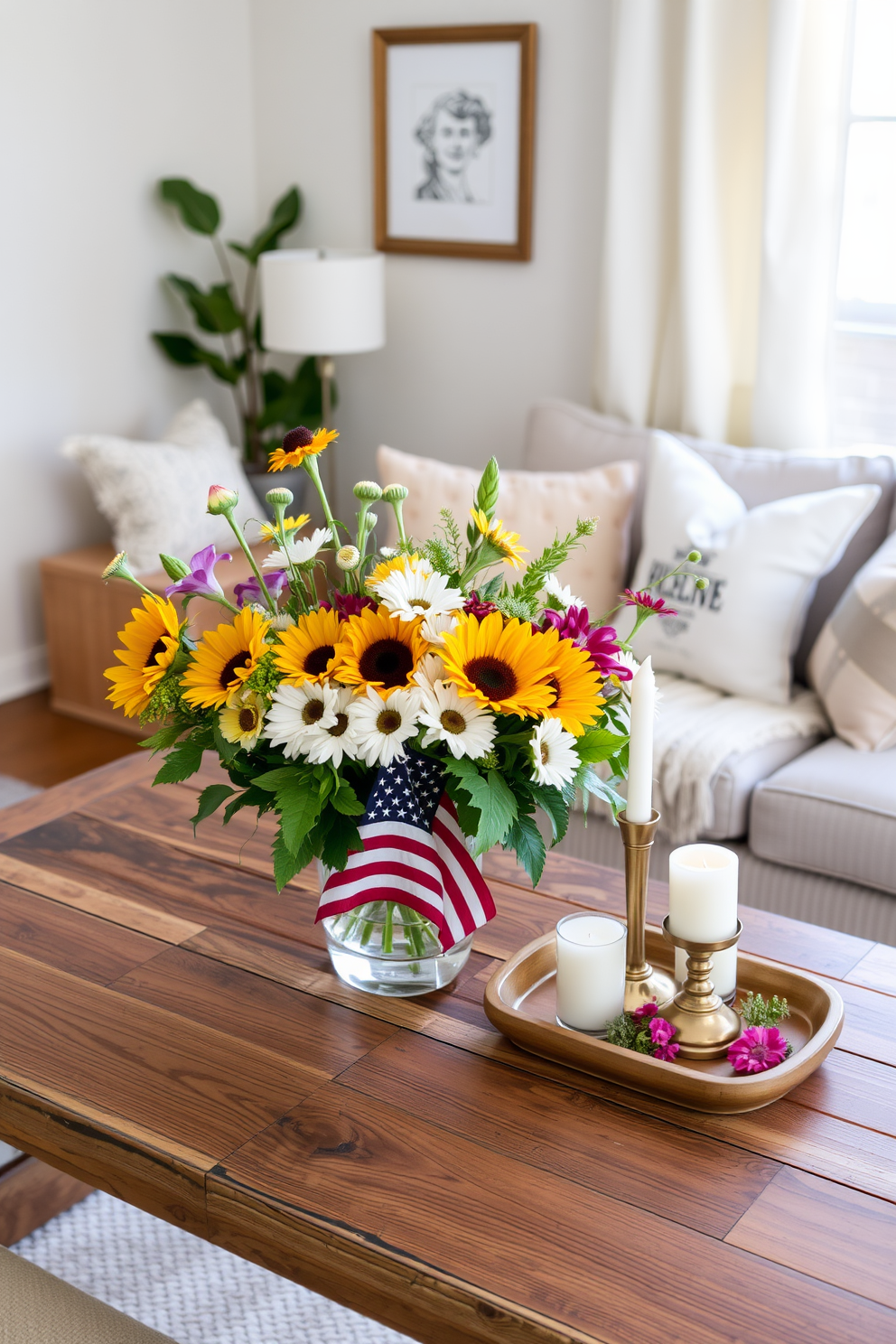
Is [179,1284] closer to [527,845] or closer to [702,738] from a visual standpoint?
[527,845]

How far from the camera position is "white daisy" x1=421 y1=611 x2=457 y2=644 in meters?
1.09

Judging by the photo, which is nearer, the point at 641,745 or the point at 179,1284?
the point at 641,745

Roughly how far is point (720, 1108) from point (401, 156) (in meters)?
3.20

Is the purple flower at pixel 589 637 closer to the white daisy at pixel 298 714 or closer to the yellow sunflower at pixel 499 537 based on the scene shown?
the yellow sunflower at pixel 499 537

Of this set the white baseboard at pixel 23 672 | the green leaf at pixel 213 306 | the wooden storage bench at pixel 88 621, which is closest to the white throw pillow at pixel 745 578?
the wooden storage bench at pixel 88 621

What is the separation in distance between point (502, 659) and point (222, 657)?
0.26 meters

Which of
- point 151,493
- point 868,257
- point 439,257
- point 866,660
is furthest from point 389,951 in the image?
point 439,257

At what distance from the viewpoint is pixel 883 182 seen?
9.73 ft

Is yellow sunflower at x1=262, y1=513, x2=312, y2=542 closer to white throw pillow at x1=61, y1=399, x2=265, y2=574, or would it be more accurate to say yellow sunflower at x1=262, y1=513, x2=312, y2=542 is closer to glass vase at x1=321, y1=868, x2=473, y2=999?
glass vase at x1=321, y1=868, x2=473, y2=999

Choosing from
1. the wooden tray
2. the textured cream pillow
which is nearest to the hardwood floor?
the textured cream pillow

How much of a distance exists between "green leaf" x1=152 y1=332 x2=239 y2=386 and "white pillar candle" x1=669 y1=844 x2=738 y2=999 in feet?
9.84

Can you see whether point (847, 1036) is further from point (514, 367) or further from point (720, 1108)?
point (514, 367)

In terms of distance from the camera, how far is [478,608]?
1.12 m

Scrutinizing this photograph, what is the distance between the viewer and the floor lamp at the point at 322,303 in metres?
3.34
